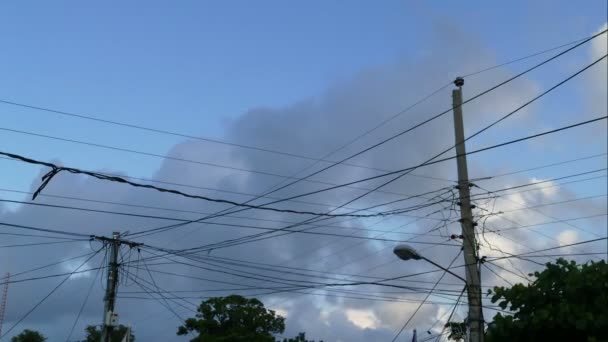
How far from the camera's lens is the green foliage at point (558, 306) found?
14133 mm

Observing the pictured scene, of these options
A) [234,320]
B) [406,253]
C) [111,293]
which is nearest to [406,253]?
[406,253]

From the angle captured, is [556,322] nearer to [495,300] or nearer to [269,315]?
[495,300]

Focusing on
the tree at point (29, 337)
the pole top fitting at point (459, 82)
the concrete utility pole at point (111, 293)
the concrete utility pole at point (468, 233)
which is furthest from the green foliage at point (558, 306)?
the tree at point (29, 337)

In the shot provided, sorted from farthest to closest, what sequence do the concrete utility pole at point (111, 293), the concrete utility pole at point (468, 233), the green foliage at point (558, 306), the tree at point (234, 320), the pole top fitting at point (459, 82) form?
the tree at point (234, 320)
the concrete utility pole at point (111, 293)
the pole top fitting at point (459, 82)
the concrete utility pole at point (468, 233)
the green foliage at point (558, 306)

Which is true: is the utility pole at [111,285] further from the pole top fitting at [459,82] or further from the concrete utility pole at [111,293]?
the pole top fitting at [459,82]

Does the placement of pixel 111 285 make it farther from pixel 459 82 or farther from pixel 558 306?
pixel 558 306

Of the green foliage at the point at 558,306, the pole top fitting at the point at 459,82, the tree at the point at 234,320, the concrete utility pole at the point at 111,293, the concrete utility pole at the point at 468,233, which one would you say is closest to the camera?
the green foliage at the point at 558,306

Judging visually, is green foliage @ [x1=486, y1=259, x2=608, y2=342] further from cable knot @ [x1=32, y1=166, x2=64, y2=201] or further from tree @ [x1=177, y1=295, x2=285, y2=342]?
tree @ [x1=177, y1=295, x2=285, y2=342]

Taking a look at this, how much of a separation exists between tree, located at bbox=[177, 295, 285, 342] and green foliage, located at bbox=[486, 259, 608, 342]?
42366mm

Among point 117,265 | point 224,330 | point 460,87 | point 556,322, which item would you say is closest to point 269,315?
point 224,330

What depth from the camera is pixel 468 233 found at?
1809cm

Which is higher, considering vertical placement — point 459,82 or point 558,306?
point 459,82

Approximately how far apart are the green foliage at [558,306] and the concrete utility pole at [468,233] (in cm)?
97

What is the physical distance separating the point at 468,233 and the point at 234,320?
42.2m
